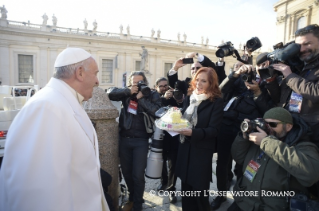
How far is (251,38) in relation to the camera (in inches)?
120

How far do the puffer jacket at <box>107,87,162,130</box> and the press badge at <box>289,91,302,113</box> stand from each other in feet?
5.38

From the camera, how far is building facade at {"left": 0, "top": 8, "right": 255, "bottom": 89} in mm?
26078

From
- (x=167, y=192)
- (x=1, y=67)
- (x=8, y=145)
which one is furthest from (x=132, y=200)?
(x=1, y=67)

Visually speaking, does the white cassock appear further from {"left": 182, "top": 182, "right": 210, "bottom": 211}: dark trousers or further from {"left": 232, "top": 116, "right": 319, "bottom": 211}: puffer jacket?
{"left": 232, "top": 116, "right": 319, "bottom": 211}: puffer jacket

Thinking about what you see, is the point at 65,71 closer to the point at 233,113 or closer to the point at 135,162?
the point at 135,162

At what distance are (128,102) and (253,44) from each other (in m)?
2.07

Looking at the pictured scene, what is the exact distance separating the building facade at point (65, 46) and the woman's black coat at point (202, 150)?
20.8 m

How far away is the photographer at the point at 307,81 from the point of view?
205 cm

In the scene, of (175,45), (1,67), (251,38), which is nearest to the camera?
(251,38)

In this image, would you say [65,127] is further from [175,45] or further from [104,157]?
[175,45]

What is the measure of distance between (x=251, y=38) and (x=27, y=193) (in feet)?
10.6

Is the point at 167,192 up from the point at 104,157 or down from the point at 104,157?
down

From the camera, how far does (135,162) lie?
2.88 m

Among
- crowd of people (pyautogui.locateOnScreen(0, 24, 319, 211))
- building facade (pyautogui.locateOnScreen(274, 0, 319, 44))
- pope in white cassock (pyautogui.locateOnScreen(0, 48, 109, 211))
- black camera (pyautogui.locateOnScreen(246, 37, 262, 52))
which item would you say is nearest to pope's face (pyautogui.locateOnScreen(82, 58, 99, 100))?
crowd of people (pyautogui.locateOnScreen(0, 24, 319, 211))
